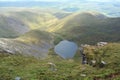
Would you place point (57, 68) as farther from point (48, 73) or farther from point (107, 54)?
point (107, 54)

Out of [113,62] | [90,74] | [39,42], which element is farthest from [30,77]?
[39,42]

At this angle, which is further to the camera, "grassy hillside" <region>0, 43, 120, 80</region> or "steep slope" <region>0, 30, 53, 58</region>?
→ "steep slope" <region>0, 30, 53, 58</region>

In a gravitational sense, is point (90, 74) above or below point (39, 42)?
above

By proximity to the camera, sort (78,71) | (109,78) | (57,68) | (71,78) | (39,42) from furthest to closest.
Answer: (39,42)
(57,68)
(78,71)
(71,78)
(109,78)

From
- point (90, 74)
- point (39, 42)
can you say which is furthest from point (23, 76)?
point (39, 42)

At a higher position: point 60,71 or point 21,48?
point 60,71

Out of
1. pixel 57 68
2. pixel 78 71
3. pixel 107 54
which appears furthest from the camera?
pixel 107 54

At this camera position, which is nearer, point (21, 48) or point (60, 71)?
point (60, 71)

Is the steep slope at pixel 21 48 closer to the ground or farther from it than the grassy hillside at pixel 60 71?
closer to the ground

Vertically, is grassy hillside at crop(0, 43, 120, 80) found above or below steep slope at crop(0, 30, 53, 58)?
above

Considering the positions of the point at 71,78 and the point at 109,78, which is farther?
the point at 71,78

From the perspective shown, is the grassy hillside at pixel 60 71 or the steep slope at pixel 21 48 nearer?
the grassy hillside at pixel 60 71
